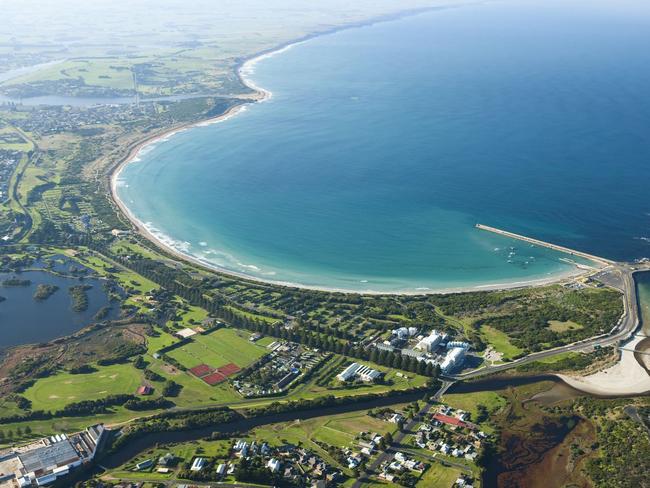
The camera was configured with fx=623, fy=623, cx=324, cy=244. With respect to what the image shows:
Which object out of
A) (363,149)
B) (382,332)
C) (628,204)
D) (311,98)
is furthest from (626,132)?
(382,332)

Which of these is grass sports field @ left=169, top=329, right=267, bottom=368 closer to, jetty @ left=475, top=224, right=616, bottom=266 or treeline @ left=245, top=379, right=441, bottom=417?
treeline @ left=245, top=379, right=441, bottom=417

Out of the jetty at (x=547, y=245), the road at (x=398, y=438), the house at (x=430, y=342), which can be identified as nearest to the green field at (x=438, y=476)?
the road at (x=398, y=438)

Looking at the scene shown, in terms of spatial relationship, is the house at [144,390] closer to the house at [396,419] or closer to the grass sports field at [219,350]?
the grass sports field at [219,350]

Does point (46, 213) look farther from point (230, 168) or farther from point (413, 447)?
point (413, 447)

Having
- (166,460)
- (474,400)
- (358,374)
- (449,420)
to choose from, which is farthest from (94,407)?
(474,400)

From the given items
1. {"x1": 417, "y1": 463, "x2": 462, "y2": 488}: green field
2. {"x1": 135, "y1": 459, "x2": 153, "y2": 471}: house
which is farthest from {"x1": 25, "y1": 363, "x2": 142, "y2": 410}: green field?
{"x1": 417, "y1": 463, "x2": 462, "y2": 488}: green field

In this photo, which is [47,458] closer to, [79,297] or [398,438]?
[398,438]
